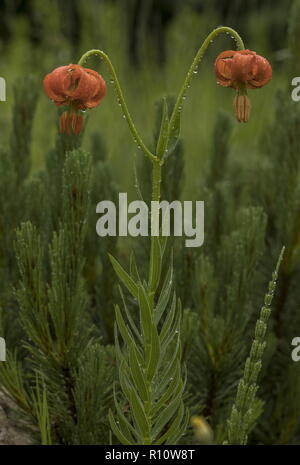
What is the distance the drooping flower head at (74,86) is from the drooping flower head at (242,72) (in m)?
0.19

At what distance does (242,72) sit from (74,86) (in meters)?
0.25

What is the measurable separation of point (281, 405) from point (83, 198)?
0.80 m

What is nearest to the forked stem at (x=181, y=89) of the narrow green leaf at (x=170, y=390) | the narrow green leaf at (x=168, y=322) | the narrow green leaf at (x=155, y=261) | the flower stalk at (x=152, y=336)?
the flower stalk at (x=152, y=336)

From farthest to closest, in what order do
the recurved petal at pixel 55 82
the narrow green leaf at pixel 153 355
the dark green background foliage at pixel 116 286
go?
1. the dark green background foliage at pixel 116 286
2. the narrow green leaf at pixel 153 355
3. the recurved petal at pixel 55 82

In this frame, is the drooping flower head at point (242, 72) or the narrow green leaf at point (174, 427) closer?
the drooping flower head at point (242, 72)

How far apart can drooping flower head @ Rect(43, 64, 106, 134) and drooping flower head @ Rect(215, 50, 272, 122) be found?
0.61 feet

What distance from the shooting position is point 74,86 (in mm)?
1119

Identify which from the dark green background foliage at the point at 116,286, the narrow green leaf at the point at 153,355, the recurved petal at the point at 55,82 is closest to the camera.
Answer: the recurved petal at the point at 55,82

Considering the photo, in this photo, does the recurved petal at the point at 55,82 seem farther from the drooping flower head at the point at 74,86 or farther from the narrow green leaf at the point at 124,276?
the narrow green leaf at the point at 124,276

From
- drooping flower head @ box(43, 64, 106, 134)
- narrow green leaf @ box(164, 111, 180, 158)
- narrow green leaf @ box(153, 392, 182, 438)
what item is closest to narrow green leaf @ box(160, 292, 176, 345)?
narrow green leaf @ box(153, 392, 182, 438)

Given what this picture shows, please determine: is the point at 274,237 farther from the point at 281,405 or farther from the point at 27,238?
the point at 27,238

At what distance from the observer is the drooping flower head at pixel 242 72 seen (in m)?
1.12

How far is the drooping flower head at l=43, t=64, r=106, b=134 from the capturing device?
1.10 meters

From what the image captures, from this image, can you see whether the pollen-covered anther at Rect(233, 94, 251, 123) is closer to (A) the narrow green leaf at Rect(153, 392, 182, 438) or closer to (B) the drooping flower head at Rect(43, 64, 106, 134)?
(B) the drooping flower head at Rect(43, 64, 106, 134)
